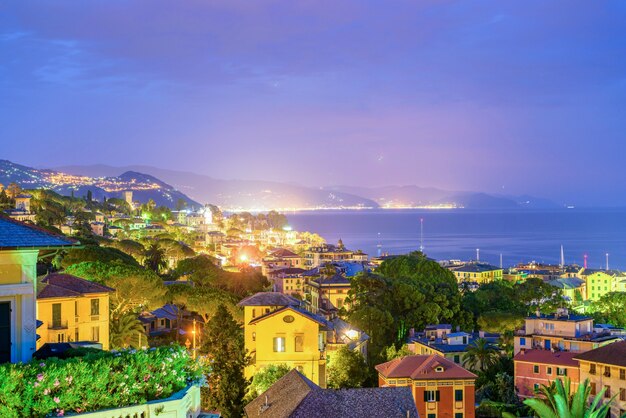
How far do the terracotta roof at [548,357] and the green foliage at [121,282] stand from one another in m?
18.5

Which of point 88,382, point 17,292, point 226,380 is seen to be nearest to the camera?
point 88,382

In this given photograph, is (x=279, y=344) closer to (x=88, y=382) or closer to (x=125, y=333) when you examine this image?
(x=125, y=333)

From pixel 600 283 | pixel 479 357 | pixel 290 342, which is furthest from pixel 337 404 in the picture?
pixel 600 283

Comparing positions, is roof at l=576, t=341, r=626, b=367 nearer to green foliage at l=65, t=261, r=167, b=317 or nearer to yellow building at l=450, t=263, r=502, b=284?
green foliage at l=65, t=261, r=167, b=317

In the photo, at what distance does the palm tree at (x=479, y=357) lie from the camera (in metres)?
36.2

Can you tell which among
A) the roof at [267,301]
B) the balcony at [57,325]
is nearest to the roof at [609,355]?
the roof at [267,301]

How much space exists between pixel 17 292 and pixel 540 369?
3062 cm

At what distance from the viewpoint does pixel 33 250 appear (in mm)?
8078

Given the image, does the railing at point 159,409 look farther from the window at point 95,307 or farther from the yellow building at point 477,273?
the yellow building at point 477,273

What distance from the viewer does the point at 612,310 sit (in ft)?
185

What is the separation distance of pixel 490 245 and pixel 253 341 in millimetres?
162665

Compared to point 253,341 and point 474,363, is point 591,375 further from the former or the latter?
point 253,341

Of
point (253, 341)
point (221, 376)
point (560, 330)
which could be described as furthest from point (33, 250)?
point (560, 330)

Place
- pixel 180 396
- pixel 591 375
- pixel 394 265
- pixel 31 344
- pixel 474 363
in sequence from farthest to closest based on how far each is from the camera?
pixel 394 265, pixel 474 363, pixel 591 375, pixel 31 344, pixel 180 396
